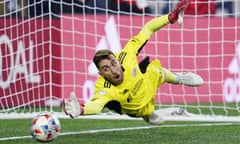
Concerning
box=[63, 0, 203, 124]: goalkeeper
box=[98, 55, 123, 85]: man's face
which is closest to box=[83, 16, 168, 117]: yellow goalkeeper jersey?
box=[63, 0, 203, 124]: goalkeeper

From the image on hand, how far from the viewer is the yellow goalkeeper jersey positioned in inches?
352

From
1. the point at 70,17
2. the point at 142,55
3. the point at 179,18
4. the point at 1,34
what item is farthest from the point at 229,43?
the point at 179,18

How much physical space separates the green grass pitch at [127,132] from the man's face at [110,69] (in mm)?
682

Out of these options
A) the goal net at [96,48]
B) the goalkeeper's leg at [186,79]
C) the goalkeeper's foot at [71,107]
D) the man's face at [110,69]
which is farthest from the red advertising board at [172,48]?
the goalkeeper's foot at [71,107]

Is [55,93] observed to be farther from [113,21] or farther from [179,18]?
[179,18]

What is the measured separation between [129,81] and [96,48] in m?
5.18

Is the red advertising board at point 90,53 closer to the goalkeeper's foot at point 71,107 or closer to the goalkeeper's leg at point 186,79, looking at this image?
the goalkeeper's leg at point 186,79

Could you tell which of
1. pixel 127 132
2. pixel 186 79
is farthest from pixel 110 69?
pixel 186 79

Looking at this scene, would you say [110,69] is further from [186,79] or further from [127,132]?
[186,79]

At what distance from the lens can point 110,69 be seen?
8.90 meters

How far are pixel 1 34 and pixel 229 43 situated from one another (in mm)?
3777

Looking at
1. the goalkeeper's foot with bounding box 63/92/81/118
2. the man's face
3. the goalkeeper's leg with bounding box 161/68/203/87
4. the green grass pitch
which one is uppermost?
the man's face

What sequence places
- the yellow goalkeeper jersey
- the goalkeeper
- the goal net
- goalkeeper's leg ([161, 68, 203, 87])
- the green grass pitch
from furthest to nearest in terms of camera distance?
the goal net, goalkeeper's leg ([161, 68, 203, 87]), the green grass pitch, the yellow goalkeeper jersey, the goalkeeper

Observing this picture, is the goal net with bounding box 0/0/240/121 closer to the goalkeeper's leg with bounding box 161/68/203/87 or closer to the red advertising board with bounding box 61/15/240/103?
the red advertising board with bounding box 61/15/240/103
